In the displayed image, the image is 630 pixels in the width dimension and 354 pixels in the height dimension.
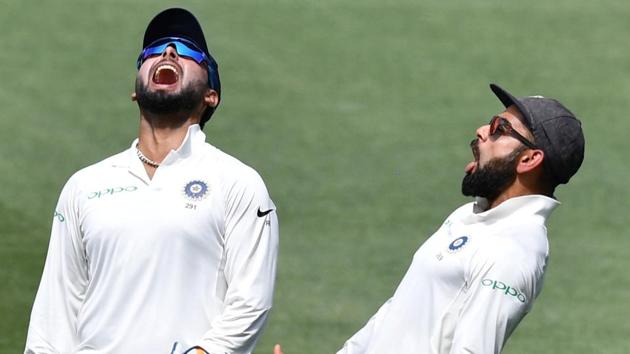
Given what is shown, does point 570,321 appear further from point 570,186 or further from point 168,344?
point 168,344

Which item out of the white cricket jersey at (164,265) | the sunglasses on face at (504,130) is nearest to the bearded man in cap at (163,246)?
the white cricket jersey at (164,265)

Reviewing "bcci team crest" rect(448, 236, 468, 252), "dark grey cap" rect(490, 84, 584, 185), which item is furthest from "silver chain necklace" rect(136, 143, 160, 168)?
"dark grey cap" rect(490, 84, 584, 185)

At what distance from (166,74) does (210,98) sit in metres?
0.21

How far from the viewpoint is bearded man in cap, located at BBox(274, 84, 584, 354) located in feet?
16.2

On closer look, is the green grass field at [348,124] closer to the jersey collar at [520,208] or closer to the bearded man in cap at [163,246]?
the bearded man in cap at [163,246]

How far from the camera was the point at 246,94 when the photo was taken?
400 inches

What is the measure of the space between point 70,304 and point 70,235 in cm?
27

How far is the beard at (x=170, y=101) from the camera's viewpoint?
5.48m

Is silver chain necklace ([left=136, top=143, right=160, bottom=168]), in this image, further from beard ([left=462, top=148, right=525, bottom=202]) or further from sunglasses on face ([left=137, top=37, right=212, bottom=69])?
beard ([left=462, top=148, right=525, bottom=202])

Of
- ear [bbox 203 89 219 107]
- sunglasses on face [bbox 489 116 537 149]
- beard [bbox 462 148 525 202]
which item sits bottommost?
beard [bbox 462 148 525 202]

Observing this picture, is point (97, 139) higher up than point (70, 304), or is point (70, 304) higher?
point (97, 139)

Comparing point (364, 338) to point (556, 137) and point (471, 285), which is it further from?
point (556, 137)

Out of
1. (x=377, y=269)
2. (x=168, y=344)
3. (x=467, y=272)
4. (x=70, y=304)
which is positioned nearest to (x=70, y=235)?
(x=70, y=304)

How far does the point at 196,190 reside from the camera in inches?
208
